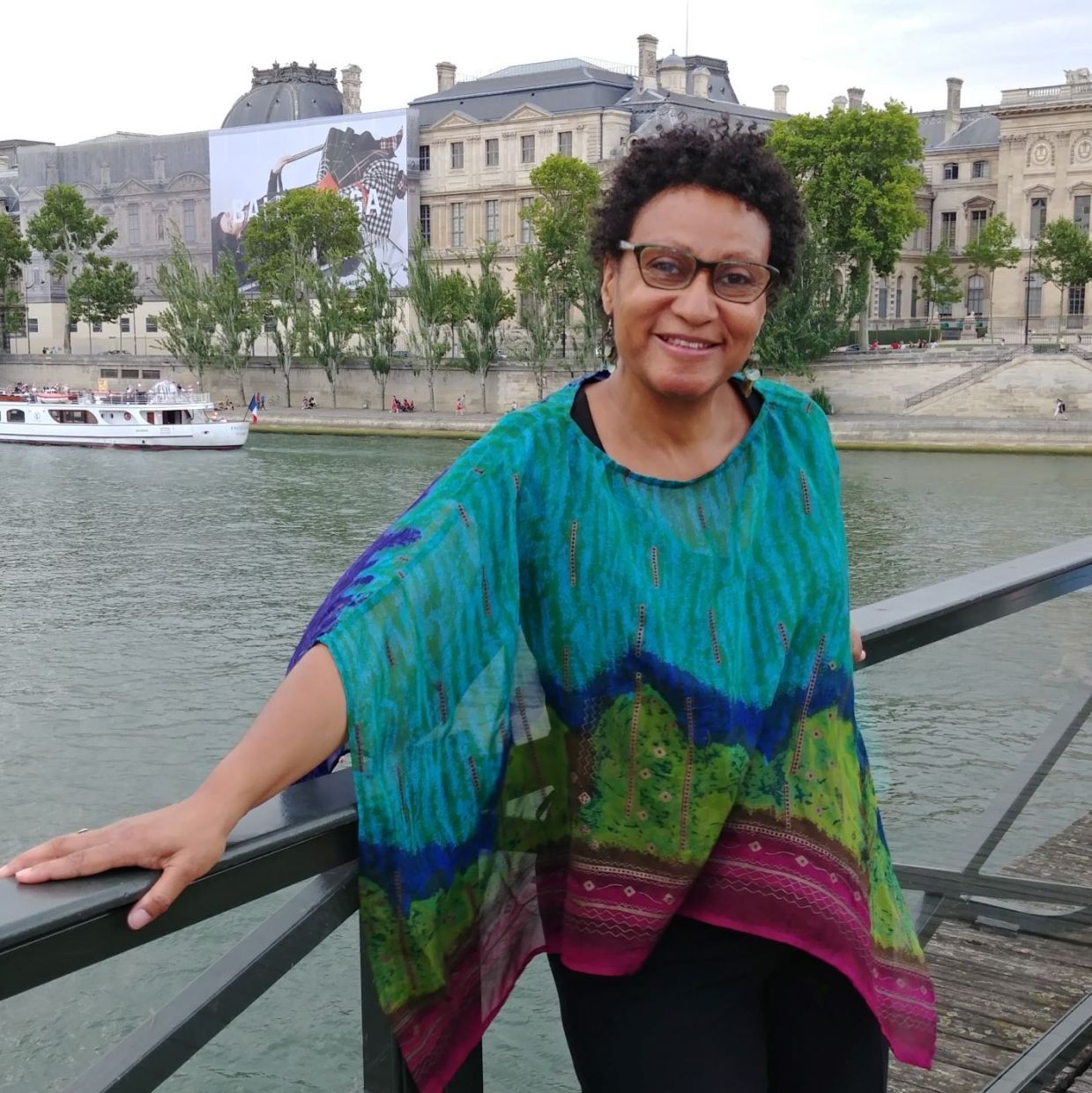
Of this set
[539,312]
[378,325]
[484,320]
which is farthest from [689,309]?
[378,325]

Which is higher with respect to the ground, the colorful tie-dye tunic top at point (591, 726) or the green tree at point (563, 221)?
the green tree at point (563, 221)

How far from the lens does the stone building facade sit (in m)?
41.2

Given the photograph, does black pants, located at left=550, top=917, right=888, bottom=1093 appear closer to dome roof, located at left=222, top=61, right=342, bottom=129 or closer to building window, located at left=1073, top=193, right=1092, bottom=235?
building window, located at left=1073, top=193, right=1092, bottom=235

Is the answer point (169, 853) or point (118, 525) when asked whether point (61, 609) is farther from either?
point (169, 853)

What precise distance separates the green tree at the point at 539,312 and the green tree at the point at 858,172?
18.7 feet

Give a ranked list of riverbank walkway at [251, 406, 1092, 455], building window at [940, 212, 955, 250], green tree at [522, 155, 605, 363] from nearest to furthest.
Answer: riverbank walkway at [251, 406, 1092, 455], green tree at [522, 155, 605, 363], building window at [940, 212, 955, 250]

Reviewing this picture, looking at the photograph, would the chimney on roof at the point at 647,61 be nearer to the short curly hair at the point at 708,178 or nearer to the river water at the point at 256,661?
the river water at the point at 256,661

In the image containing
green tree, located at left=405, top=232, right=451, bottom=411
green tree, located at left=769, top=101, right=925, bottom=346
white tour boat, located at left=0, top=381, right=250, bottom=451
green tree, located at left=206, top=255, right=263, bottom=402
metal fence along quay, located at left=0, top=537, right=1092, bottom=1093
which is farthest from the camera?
green tree, located at left=206, top=255, right=263, bottom=402

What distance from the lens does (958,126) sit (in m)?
48.1

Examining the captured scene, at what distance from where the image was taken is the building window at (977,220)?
4506cm

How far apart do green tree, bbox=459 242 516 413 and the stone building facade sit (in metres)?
13.5

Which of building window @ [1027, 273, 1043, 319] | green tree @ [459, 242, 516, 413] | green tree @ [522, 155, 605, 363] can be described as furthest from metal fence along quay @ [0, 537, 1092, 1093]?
building window @ [1027, 273, 1043, 319]

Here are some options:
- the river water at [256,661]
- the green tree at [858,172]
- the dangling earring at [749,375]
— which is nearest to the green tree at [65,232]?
the river water at [256,661]

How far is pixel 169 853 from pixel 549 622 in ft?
1.18
